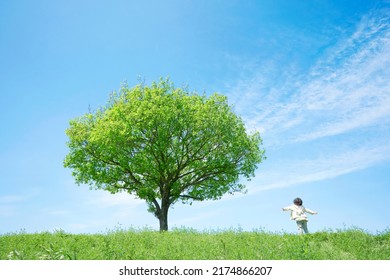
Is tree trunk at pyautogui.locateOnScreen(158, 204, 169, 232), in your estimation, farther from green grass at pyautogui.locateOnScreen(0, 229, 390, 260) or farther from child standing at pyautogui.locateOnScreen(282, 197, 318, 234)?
child standing at pyautogui.locateOnScreen(282, 197, 318, 234)

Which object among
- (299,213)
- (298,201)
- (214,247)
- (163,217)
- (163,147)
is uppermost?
(163,147)

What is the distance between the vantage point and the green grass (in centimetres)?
1253

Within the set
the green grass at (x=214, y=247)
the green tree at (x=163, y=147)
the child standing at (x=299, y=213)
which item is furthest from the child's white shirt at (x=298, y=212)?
the green tree at (x=163, y=147)

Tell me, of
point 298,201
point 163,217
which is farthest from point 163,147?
point 298,201

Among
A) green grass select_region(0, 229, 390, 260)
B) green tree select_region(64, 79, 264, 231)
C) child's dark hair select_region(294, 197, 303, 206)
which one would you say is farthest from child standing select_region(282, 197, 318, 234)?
green tree select_region(64, 79, 264, 231)

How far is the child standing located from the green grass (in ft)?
7.03

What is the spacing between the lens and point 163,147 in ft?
102

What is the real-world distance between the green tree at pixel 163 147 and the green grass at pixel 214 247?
1178 cm

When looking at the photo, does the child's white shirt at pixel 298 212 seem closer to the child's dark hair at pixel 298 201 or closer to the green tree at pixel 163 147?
the child's dark hair at pixel 298 201

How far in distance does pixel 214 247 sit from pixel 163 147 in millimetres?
17200

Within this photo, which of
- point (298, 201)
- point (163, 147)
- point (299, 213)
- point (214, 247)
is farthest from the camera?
point (163, 147)

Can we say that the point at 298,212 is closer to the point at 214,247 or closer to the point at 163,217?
the point at 214,247
